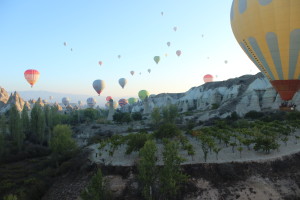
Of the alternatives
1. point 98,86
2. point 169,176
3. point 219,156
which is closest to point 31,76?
point 98,86

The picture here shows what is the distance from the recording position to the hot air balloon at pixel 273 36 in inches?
1167

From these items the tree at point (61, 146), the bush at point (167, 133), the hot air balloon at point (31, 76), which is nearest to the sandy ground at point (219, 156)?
the tree at point (61, 146)

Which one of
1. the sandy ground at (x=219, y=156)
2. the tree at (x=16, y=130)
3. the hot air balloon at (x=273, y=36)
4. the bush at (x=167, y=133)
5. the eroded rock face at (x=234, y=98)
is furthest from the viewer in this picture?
the eroded rock face at (x=234, y=98)

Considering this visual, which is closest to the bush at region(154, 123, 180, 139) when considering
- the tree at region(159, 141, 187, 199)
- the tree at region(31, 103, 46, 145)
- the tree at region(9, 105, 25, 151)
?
the tree at region(159, 141, 187, 199)

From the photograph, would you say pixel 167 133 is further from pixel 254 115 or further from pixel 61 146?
pixel 254 115

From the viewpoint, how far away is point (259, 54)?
34.5m

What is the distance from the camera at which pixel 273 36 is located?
31438 mm

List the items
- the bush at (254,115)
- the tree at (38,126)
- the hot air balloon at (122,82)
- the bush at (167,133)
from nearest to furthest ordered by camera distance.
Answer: the bush at (167,133) < the tree at (38,126) < the bush at (254,115) < the hot air balloon at (122,82)

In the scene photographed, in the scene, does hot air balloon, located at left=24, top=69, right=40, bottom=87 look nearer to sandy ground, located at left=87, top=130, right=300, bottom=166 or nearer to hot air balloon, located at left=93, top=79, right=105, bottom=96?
hot air balloon, located at left=93, top=79, right=105, bottom=96

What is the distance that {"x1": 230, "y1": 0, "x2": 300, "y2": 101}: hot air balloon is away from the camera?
29.6 meters

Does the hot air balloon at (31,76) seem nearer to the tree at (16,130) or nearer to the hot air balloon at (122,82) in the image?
the tree at (16,130)

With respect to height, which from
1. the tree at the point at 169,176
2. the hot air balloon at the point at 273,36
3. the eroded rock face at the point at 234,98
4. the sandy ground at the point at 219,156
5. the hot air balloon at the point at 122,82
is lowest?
the sandy ground at the point at 219,156

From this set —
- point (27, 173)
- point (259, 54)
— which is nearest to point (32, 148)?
point (27, 173)

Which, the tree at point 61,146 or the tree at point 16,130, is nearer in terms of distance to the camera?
the tree at point 61,146
